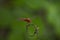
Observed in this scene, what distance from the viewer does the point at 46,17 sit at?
140 cm

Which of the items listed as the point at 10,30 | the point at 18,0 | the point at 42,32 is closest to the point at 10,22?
the point at 10,30

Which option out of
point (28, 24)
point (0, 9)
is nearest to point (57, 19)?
point (28, 24)

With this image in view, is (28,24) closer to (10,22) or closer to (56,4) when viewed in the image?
(10,22)

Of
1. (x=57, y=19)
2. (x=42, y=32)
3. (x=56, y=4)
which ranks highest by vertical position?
(x=56, y=4)

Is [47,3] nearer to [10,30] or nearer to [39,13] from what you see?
[39,13]

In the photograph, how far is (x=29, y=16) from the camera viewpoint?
135cm

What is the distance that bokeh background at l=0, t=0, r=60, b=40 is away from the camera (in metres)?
1.30

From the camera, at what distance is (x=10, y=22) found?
1311mm

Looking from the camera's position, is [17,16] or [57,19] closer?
[17,16]

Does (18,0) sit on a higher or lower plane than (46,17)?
higher

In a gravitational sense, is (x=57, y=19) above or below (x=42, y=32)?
above

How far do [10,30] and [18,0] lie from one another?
29 centimetres

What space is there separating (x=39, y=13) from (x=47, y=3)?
0.42ft

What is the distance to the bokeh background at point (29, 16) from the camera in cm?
130
